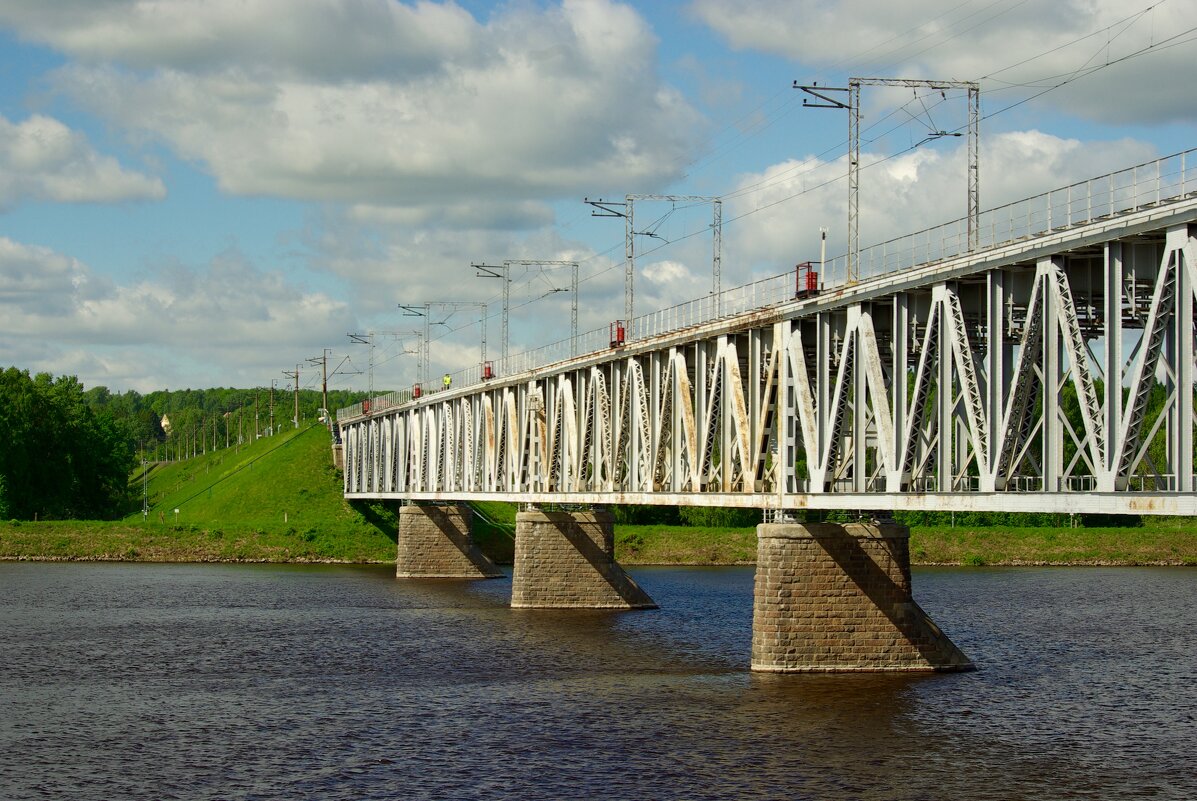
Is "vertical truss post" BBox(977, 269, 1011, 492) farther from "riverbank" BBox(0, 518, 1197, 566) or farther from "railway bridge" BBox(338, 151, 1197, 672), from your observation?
"riverbank" BBox(0, 518, 1197, 566)

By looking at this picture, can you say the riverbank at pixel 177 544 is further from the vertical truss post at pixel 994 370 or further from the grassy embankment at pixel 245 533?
the vertical truss post at pixel 994 370

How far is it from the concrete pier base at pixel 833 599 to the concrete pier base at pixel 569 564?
31303 millimetres

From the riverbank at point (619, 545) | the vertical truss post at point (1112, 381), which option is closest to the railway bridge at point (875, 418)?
the vertical truss post at point (1112, 381)

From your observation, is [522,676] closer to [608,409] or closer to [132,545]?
[608,409]

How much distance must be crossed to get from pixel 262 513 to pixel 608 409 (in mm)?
81496

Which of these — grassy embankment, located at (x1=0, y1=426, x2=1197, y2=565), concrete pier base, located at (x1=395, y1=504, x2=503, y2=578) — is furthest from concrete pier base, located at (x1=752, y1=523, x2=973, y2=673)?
grassy embankment, located at (x1=0, y1=426, x2=1197, y2=565)

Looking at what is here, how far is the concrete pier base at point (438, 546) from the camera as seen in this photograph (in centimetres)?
11175

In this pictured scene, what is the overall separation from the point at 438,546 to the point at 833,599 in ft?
220

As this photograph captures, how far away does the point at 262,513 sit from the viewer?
14550 cm

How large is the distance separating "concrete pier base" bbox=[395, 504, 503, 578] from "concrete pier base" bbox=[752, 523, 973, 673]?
6457 cm

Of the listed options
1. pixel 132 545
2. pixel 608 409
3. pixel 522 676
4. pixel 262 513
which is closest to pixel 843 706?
pixel 522 676

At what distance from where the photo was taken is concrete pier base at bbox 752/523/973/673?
159ft

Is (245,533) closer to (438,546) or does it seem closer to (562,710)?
(438,546)

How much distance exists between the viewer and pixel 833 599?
4869 cm
